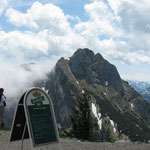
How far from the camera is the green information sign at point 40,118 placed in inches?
340

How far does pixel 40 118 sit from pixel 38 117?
0.09 m

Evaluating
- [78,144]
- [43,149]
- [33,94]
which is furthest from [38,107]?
[78,144]

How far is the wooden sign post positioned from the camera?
8609 mm

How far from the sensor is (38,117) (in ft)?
29.2

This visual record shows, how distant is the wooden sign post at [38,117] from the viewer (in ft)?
28.2

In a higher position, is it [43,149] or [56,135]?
[56,135]

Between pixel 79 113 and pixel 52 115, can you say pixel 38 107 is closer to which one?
pixel 52 115

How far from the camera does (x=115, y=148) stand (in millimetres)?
14383

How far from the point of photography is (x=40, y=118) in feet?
29.3

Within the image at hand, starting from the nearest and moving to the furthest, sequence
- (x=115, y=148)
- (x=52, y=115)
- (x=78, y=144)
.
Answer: (x=52, y=115), (x=115, y=148), (x=78, y=144)

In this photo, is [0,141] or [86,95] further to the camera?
[86,95]

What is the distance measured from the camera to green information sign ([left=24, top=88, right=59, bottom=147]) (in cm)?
863

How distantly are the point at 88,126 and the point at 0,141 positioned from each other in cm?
2073

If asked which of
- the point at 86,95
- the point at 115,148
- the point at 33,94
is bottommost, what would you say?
the point at 115,148
